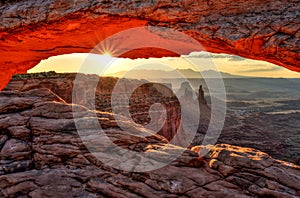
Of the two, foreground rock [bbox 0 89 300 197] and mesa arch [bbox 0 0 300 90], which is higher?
mesa arch [bbox 0 0 300 90]

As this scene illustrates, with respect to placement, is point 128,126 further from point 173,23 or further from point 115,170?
point 173,23

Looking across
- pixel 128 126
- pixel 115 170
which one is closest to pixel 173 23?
pixel 128 126

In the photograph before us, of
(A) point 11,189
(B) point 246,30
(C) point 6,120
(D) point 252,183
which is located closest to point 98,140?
(A) point 11,189

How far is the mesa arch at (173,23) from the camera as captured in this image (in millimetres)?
6656

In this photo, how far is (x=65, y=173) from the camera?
6555mm

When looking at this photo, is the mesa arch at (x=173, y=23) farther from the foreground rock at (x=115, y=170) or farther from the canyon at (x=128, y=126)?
the foreground rock at (x=115, y=170)

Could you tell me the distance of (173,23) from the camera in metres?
7.73

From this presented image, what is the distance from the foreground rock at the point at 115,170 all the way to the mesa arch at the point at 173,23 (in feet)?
11.2

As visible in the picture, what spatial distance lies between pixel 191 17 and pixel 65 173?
251 inches

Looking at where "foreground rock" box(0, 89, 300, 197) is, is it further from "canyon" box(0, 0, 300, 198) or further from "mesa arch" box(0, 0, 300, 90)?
"mesa arch" box(0, 0, 300, 90)

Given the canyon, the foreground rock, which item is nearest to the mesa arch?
the canyon

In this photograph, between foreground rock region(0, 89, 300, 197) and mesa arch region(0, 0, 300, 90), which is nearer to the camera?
foreground rock region(0, 89, 300, 197)

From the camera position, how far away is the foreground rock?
6.02 meters

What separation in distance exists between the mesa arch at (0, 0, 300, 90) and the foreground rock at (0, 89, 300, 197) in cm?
342
